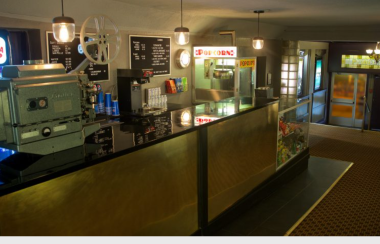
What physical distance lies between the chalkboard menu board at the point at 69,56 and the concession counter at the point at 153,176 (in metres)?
1.71

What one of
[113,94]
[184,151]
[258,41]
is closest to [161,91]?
[113,94]

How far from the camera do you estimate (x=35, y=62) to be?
2.45 m

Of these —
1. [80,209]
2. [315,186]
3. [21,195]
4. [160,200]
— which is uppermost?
[21,195]

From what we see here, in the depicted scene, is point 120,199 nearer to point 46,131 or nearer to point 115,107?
point 46,131

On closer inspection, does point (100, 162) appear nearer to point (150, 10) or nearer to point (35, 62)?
point (35, 62)

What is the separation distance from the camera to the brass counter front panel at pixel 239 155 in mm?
3721

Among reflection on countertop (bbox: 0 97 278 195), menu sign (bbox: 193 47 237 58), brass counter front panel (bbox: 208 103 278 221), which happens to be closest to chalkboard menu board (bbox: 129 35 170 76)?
menu sign (bbox: 193 47 237 58)

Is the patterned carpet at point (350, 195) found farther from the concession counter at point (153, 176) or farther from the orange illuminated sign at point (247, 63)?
the orange illuminated sign at point (247, 63)

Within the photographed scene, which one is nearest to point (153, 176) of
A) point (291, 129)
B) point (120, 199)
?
point (120, 199)

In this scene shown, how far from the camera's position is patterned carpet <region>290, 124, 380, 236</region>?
3.93m

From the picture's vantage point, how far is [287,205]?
178 inches

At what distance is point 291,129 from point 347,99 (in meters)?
8.14

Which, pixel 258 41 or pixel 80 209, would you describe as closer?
pixel 80 209

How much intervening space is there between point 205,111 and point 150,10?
92.6 inches
